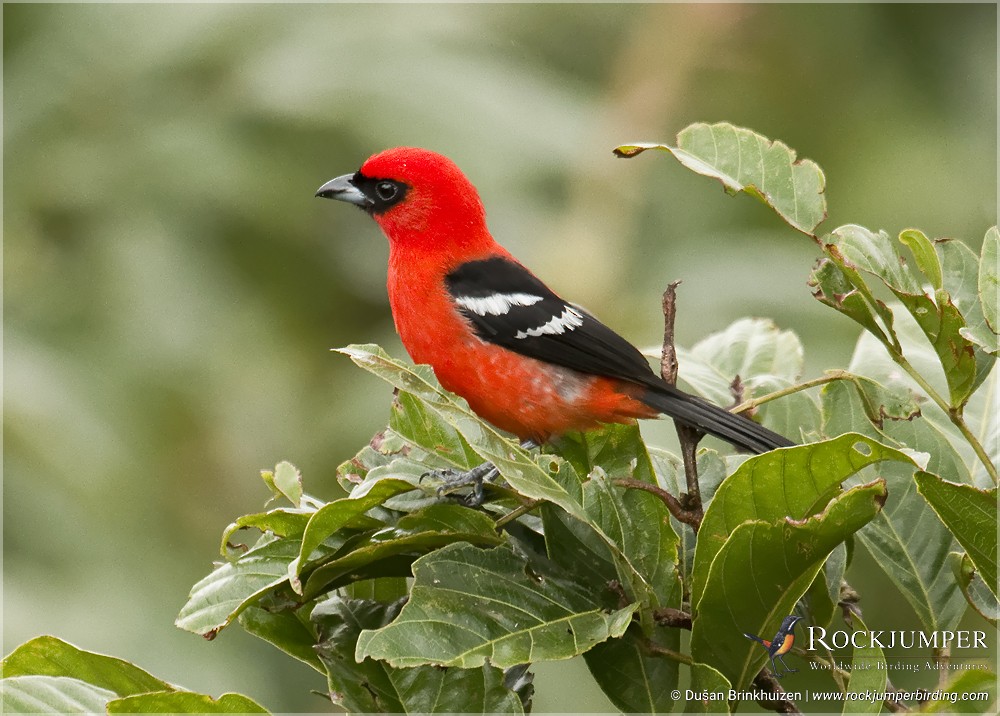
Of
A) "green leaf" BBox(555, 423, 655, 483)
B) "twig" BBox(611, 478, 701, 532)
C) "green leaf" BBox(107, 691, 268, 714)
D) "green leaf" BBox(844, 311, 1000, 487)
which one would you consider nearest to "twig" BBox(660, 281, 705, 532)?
"twig" BBox(611, 478, 701, 532)

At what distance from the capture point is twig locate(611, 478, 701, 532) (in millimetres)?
1966

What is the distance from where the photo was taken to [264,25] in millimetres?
5398

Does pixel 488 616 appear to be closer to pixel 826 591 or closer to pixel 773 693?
pixel 773 693

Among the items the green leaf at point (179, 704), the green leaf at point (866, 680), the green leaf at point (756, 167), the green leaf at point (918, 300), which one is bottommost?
the green leaf at point (866, 680)

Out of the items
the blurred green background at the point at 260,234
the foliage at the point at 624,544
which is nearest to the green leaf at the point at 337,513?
the foliage at the point at 624,544

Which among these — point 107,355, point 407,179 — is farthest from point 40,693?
point 107,355

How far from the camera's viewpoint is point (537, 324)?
11.3ft

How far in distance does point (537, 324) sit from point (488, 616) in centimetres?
169

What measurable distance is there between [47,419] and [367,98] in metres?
2.00

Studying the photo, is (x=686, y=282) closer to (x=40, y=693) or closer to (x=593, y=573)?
(x=593, y=573)

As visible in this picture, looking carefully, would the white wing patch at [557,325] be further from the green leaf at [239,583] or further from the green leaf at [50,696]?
the green leaf at [50,696]

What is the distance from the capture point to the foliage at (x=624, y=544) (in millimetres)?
1787

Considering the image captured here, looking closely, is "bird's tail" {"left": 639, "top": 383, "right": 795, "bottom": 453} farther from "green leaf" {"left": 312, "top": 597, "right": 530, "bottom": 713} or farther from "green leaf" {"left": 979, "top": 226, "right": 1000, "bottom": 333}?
"green leaf" {"left": 312, "top": 597, "right": 530, "bottom": 713}

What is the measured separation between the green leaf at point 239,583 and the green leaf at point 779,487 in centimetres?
71
